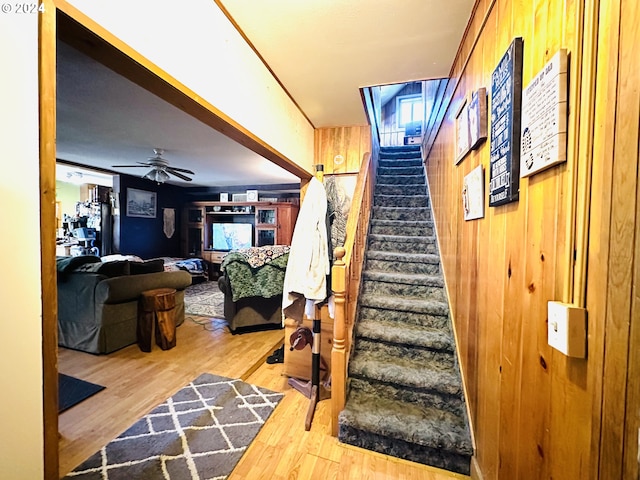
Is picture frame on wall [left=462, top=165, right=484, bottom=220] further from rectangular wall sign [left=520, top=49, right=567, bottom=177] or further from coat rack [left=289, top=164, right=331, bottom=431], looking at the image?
coat rack [left=289, top=164, right=331, bottom=431]

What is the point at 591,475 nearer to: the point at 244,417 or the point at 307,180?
the point at 244,417

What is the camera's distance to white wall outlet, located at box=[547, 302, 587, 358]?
0.63 m

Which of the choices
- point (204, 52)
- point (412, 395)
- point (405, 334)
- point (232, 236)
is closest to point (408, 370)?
point (412, 395)

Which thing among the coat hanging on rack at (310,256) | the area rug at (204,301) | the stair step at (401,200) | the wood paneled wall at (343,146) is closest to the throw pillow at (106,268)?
the area rug at (204,301)

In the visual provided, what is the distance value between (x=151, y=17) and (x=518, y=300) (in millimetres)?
1758

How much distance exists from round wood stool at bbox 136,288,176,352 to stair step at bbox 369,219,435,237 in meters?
2.55

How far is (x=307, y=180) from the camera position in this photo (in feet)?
9.82

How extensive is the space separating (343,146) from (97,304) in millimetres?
3146

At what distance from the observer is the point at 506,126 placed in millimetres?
970

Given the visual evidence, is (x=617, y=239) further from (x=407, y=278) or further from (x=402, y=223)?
(x=402, y=223)

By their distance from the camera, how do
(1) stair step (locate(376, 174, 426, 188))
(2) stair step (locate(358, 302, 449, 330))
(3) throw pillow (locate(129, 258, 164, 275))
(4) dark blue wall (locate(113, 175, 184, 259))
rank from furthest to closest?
(4) dark blue wall (locate(113, 175, 184, 259)) < (1) stair step (locate(376, 174, 426, 188)) < (3) throw pillow (locate(129, 258, 164, 275)) < (2) stair step (locate(358, 302, 449, 330))

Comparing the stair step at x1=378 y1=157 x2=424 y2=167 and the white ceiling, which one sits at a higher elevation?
the stair step at x1=378 y1=157 x2=424 y2=167

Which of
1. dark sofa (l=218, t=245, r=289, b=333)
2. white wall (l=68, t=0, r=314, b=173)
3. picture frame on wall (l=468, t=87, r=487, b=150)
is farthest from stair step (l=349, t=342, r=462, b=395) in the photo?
white wall (l=68, t=0, r=314, b=173)

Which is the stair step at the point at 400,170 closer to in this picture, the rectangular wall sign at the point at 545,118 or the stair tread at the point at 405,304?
the stair tread at the point at 405,304
